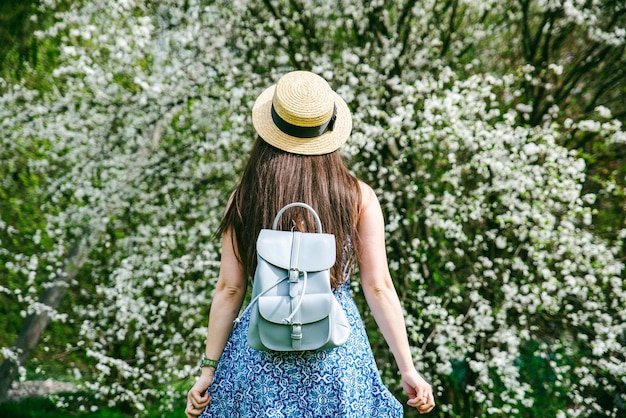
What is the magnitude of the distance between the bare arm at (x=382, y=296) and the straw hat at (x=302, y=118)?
23 cm

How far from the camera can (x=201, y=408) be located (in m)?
2.30

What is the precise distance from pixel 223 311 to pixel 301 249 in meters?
→ 0.47

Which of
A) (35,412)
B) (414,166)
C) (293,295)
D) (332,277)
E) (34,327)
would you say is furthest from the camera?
(35,412)

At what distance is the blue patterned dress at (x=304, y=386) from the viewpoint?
216cm

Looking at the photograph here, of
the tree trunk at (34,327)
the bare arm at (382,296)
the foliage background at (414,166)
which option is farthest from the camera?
the tree trunk at (34,327)

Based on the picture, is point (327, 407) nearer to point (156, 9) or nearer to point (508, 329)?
point (508, 329)

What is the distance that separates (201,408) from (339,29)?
146 inches

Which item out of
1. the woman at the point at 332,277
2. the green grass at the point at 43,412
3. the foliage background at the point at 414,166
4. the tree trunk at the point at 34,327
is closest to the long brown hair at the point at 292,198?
the woman at the point at 332,277

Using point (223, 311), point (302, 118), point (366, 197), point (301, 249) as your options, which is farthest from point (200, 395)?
point (302, 118)

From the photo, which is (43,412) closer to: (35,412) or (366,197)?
(35,412)

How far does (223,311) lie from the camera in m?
2.31

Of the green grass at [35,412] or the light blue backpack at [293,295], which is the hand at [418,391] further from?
the green grass at [35,412]

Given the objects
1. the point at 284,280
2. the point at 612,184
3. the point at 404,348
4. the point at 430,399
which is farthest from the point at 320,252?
the point at 612,184

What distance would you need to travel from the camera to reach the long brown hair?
85.8 inches
